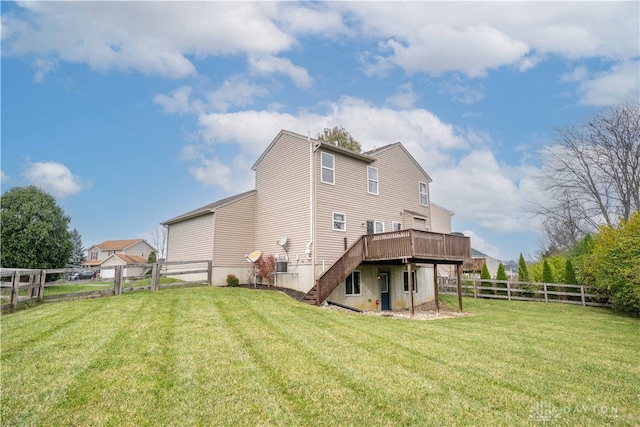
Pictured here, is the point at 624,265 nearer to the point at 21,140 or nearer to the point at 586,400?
the point at 586,400

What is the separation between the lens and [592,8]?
13.8 meters

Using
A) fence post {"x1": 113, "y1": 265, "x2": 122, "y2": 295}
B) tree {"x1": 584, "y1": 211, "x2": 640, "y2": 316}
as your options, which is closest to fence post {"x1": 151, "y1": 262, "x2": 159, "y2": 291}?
fence post {"x1": 113, "y1": 265, "x2": 122, "y2": 295}

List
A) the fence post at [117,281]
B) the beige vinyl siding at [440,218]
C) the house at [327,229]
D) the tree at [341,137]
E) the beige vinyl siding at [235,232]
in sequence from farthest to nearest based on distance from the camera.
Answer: the tree at [341,137] → the beige vinyl siding at [440,218] → the beige vinyl siding at [235,232] → the house at [327,229] → the fence post at [117,281]

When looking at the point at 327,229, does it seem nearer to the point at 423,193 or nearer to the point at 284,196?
the point at 284,196

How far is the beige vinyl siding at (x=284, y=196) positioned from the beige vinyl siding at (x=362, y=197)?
85 centimetres

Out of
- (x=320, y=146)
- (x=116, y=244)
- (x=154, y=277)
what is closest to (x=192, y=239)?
(x=154, y=277)

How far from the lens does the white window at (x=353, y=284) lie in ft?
53.4

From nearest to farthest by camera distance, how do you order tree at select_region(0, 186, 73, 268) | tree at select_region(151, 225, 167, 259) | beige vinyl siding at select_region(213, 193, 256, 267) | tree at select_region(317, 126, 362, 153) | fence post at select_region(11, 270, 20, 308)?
fence post at select_region(11, 270, 20, 308)
beige vinyl siding at select_region(213, 193, 256, 267)
tree at select_region(0, 186, 73, 268)
tree at select_region(317, 126, 362, 153)
tree at select_region(151, 225, 167, 259)

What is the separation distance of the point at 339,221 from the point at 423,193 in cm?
782

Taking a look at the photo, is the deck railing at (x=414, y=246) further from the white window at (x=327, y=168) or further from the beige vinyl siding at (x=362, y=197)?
the white window at (x=327, y=168)

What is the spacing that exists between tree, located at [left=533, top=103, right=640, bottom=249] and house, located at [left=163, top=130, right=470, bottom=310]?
12235 millimetres

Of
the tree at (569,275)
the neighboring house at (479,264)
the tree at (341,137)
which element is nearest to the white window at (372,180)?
the tree at (341,137)

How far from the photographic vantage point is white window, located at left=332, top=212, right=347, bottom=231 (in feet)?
54.6

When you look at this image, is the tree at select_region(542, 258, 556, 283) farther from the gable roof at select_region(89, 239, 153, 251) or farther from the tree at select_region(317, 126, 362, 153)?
the gable roof at select_region(89, 239, 153, 251)
